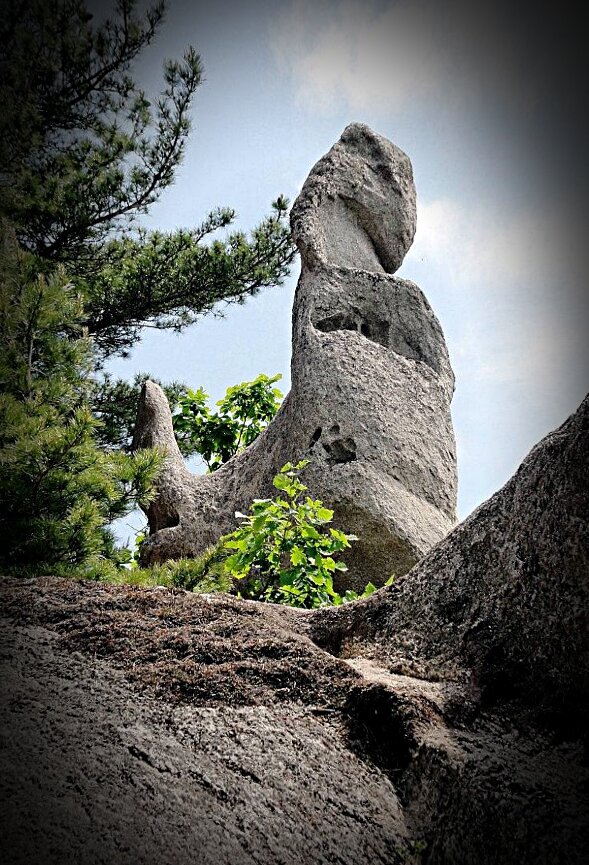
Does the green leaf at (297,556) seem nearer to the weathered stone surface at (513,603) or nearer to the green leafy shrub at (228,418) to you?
the weathered stone surface at (513,603)

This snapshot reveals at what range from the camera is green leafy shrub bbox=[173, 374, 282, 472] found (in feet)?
24.4

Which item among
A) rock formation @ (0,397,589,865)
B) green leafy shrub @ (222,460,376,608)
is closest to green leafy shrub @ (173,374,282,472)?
green leafy shrub @ (222,460,376,608)

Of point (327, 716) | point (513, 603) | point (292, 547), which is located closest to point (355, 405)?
point (292, 547)

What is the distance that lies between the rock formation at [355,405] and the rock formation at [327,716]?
2.54 metres

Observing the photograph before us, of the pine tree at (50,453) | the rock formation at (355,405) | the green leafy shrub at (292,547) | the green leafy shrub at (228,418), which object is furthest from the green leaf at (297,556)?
the green leafy shrub at (228,418)

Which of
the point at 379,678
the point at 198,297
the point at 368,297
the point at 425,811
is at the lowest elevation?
the point at 425,811

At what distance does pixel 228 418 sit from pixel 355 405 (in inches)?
109

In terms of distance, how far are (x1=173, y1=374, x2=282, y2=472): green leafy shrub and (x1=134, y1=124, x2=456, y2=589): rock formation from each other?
75 centimetres

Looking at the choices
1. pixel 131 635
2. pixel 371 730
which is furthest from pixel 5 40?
pixel 371 730

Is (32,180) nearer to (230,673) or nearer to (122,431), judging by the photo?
(122,431)

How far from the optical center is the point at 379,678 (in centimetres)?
180

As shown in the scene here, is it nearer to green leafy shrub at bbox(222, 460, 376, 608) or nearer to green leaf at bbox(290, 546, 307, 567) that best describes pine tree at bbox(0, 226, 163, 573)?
green leafy shrub at bbox(222, 460, 376, 608)

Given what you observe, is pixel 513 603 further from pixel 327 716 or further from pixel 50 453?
pixel 50 453

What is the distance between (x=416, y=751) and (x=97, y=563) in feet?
5.94
